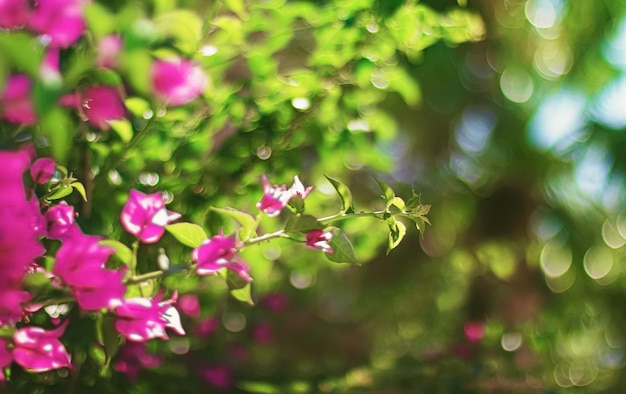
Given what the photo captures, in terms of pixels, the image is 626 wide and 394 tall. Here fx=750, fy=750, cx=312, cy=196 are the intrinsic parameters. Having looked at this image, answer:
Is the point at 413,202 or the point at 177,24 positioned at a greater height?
the point at 177,24

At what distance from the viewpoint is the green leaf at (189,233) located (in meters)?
0.47

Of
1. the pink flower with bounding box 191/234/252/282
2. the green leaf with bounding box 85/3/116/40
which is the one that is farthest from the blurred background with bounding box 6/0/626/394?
the pink flower with bounding box 191/234/252/282

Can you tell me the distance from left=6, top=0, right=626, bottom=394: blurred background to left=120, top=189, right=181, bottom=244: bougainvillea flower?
0.07 metres

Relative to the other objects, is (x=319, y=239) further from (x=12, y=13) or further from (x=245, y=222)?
(x=12, y=13)

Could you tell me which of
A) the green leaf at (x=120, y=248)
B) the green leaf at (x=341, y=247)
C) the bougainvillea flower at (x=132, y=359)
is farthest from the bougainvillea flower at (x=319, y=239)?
the bougainvillea flower at (x=132, y=359)

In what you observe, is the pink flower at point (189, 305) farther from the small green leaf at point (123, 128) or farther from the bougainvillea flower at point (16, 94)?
the bougainvillea flower at point (16, 94)

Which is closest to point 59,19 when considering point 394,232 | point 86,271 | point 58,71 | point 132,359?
point 58,71

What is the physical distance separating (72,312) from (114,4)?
0.24 metres

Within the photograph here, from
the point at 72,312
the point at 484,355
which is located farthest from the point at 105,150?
the point at 484,355

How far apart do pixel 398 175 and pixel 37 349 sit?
5.15ft

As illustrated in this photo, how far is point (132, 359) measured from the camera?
0.67 metres

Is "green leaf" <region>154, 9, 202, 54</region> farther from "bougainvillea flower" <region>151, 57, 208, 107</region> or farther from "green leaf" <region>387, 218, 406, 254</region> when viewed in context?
"green leaf" <region>387, 218, 406, 254</region>

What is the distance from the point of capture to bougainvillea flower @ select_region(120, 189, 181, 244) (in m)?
0.44

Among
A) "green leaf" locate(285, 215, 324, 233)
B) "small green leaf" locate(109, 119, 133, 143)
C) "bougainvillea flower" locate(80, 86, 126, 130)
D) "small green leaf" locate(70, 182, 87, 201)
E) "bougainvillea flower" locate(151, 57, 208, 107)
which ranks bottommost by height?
"small green leaf" locate(109, 119, 133, 143)
